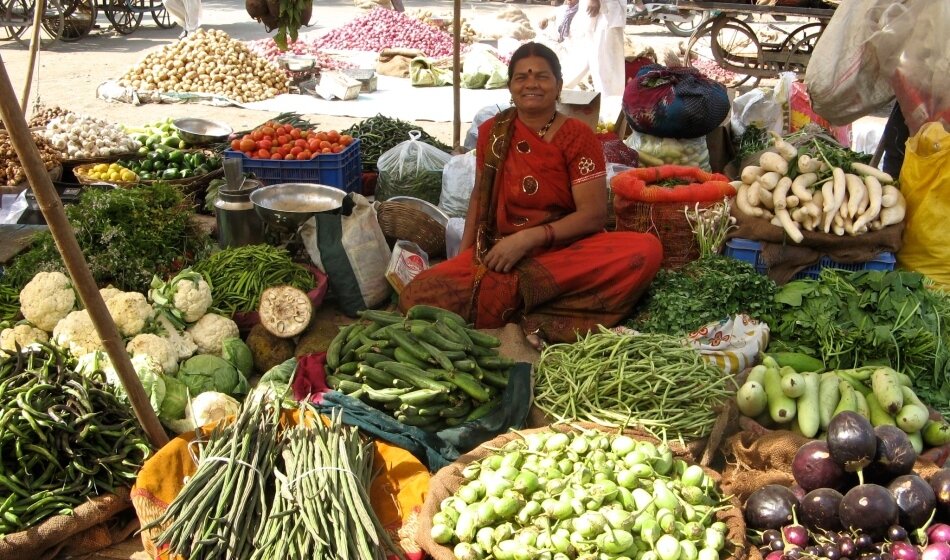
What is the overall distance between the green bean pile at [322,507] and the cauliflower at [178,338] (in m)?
1.25

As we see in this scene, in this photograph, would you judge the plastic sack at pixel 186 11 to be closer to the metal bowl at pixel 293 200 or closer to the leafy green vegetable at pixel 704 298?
the metal bowl at pixel 293 200

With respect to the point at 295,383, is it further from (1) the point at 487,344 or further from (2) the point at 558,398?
(2) the point at 558,398

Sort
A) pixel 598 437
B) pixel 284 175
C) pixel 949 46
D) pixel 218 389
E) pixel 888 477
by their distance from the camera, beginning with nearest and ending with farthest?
1. pixel 888 477
2. pixel 598 437
3. pixel 218 389
4. pixel 949 46
5. pixel 284 175

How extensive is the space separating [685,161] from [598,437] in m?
3.28

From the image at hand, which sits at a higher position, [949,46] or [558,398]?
[949,46]

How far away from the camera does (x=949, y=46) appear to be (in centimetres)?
462

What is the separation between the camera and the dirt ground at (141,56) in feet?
30.8

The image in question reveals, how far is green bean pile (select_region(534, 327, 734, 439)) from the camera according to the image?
3.03 metres

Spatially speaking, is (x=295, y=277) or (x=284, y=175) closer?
(x=295, y=277)

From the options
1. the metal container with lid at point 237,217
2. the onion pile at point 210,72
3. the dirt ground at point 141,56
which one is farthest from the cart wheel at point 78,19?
the metal container with lid at point 237,217

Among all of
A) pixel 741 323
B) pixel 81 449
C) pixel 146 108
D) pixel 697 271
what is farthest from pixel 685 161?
pixel 146 108

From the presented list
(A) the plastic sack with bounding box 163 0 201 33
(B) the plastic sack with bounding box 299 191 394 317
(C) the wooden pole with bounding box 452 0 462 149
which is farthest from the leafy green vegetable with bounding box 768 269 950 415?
A: (A) the plastic sack with bounding box 163 0 201 33

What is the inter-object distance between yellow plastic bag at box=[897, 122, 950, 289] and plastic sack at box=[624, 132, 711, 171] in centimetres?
138

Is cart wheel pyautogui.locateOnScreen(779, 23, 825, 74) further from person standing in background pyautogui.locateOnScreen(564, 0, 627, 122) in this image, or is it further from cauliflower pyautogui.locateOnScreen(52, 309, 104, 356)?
cauliflower pyautogui.locateOnScreen(52, 309, 104, 356)
